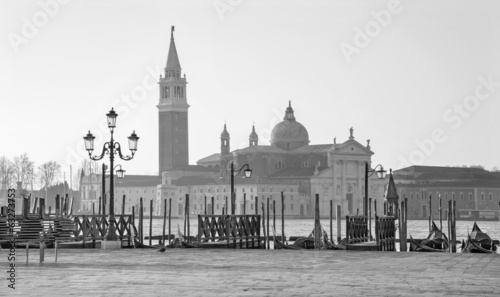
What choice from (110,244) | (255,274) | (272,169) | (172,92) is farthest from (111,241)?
(172,92)

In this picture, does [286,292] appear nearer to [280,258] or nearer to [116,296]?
[116,296]

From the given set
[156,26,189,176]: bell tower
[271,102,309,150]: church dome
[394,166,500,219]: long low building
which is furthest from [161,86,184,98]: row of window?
[394,166,500,219]: long low building

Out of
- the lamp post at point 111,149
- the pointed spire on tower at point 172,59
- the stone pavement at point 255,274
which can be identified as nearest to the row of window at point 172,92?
the pointed spire on tower at point 172,59

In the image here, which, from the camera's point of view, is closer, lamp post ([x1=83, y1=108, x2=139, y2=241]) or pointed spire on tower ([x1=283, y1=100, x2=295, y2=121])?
lamp post ([x1=83, y1=108, x2=139, y2=241])

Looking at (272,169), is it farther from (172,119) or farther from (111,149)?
(111,149)

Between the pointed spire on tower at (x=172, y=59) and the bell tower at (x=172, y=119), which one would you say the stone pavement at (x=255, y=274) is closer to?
the bell tower at (x=172, y=119)

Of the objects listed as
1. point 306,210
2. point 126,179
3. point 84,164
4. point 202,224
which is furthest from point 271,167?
point 202,224

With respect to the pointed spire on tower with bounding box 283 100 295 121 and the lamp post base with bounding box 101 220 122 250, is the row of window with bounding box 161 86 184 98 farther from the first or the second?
the lamp post base with bounding box 101 220 122 250
